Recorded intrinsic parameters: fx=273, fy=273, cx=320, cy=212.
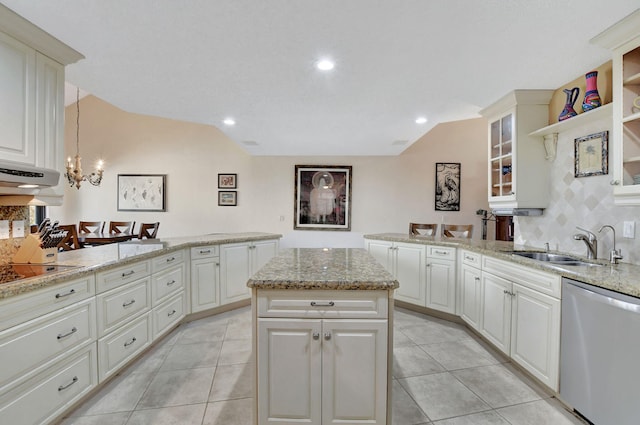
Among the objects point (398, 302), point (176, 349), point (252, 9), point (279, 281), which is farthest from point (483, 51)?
point (176, 349)

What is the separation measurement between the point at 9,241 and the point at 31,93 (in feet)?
3.32

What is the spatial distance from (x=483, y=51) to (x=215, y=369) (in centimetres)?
304

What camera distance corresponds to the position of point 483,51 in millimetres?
1882

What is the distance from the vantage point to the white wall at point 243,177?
5.22m

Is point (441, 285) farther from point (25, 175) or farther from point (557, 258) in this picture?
point (25, 175)

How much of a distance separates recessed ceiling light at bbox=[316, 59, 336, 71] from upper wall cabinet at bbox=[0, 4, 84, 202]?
1625 mm

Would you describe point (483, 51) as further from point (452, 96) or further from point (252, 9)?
point (252, 9)

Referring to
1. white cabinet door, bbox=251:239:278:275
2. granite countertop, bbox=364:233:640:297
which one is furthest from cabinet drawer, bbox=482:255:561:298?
white cabinet door, bbox=251:239:278:275

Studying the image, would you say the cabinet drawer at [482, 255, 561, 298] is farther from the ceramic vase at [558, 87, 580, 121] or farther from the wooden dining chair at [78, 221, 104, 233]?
the wooden dining chair at [78, 221, 104, 233]

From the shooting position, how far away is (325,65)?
82.5 inches

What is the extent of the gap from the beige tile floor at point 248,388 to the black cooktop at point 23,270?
881mm

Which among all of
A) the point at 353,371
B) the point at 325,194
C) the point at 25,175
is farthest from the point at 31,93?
the point at 325,194

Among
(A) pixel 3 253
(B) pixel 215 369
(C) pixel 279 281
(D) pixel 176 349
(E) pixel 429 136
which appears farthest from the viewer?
(E) pixel 429 136

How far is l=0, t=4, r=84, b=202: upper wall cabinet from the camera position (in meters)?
1.52
